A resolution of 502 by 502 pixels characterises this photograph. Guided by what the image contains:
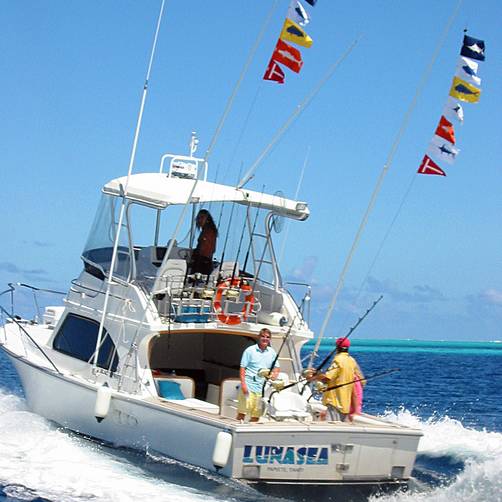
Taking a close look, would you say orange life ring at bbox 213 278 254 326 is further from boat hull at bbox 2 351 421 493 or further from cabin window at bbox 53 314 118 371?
boat hull at bbox 2 351 421 493

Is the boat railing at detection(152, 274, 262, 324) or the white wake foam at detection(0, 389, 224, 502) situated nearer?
the white wake foam at detection(0, 389, 224, 502)

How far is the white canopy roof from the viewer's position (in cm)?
1246

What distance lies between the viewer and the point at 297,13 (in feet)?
40.7

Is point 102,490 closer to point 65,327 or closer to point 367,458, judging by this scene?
point 367,458

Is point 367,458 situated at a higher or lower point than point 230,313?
lower

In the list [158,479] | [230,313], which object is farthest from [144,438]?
[230,313]

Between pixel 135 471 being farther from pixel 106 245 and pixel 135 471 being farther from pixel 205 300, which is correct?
pixel 106 245

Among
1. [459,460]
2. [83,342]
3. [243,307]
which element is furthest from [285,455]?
[459,460]

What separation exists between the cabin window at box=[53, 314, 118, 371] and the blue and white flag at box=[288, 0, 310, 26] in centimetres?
470

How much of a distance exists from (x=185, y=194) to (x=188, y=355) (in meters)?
2.93

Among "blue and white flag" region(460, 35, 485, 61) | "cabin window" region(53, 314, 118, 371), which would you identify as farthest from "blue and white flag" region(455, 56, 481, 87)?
"cabin window" region(53, 314, 118, 371)

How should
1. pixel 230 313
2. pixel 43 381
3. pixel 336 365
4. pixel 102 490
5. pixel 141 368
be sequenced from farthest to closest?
pixel 43 381 → pixel 230 313 → pixel 141 368 → pixel 336 365 → pixel 102 490

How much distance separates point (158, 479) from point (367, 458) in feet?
7.53

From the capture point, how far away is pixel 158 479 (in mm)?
10734
